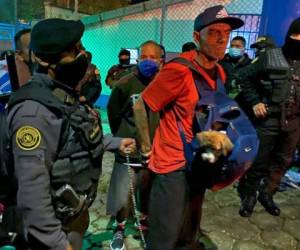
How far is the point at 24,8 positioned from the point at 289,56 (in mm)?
16861

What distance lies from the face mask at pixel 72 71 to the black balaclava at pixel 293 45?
2.71 m

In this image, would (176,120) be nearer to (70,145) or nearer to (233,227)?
(70,145)

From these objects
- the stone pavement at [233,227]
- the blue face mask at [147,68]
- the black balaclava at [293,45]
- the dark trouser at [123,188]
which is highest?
the black balaclava at [293,45]

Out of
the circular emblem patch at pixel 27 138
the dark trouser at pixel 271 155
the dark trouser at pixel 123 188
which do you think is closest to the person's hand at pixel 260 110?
the dark trouser at pixel 271 155

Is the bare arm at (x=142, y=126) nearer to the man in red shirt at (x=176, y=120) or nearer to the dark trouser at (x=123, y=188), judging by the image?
the man in red shirt at (x=176, y=120)

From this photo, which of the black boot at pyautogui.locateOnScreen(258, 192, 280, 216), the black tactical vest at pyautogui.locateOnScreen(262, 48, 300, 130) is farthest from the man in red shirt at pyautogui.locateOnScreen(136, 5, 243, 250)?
the black boot at pyautogui.locateOnScreen(258, 192, 280, 216)

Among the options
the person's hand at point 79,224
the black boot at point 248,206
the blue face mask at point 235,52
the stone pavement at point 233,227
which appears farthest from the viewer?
the blue face mask at point 235,52

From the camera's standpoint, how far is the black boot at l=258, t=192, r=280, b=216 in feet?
13.4

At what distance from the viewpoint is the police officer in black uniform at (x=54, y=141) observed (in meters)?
1.45

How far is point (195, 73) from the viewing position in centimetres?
221

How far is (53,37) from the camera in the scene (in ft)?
5.10

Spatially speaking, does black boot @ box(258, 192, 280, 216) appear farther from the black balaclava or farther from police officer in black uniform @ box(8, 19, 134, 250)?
police officer in black uniform @ box(8, 19, 134, 250)

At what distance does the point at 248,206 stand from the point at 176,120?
2.26m

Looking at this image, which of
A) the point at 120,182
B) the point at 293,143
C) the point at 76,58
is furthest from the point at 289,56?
the point at 76,58
